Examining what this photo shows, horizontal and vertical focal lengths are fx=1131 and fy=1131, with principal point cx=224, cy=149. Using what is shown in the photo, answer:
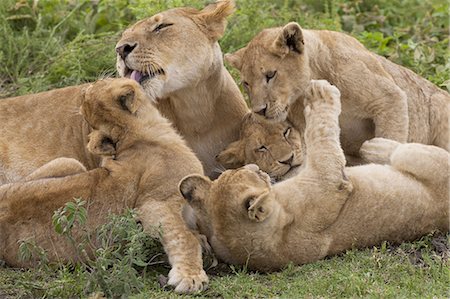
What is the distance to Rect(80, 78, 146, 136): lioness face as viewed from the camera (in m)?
7.34

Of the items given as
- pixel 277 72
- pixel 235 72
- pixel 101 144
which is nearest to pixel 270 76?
pixel 277 72

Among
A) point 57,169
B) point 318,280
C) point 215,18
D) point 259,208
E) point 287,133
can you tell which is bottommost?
point 318,280

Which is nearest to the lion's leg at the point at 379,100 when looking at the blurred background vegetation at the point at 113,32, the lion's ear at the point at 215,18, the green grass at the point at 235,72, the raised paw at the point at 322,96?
the raised paw at the point at 322,96

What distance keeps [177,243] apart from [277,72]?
5.69ft

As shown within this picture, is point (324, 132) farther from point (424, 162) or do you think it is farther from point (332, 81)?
point (332, 81)

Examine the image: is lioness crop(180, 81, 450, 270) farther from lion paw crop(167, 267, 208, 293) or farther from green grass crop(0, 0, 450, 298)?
lion paw crop(167, 267, 208, 293)

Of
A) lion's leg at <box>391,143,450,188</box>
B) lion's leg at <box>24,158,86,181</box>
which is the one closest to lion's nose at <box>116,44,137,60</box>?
lion's leg at <box>24,158,86,181</box>

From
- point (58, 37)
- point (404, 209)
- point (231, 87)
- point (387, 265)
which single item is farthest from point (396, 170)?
point (58, 37)

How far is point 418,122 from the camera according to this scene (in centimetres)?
885

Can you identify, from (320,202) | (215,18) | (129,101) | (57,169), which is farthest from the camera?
(215,18)

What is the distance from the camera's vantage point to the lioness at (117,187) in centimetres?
695

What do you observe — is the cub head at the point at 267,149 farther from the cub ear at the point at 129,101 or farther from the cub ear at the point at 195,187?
the cub ear at the point at 195,187

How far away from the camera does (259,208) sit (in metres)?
6.63

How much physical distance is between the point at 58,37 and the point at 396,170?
15.0 feet
